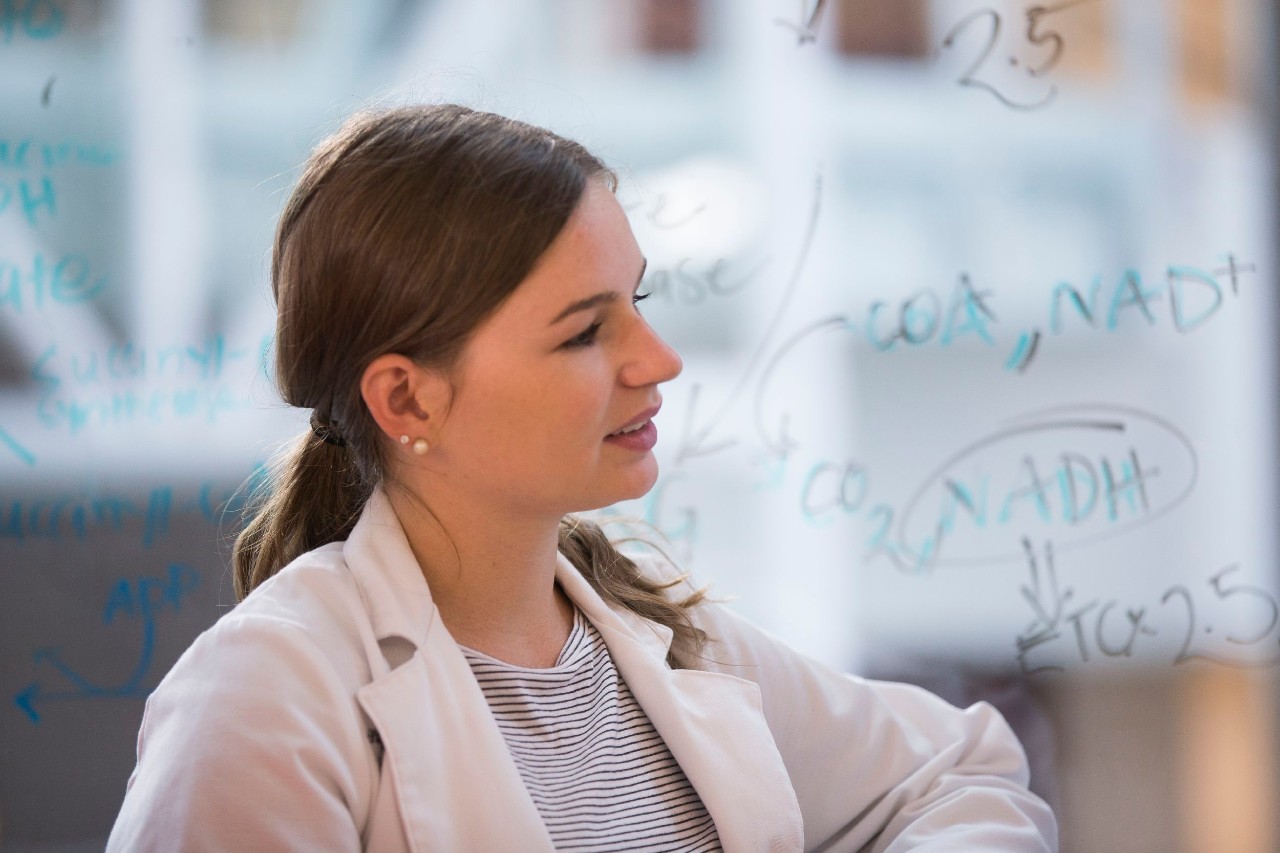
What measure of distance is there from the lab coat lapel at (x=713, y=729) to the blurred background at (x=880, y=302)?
421 mm

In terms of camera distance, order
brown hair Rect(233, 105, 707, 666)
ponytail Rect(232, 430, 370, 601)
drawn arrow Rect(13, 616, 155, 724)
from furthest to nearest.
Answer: drawn arrow Rect(13, 616, 155, 724)
ponytail Rect(232, 430, 370, 601)
brown hair Rect(233, 105, 707, 666)

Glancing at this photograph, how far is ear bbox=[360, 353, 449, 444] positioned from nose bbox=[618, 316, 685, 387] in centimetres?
15

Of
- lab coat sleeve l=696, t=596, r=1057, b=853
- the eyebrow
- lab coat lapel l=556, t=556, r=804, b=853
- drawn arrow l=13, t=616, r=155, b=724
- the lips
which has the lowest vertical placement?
drawn arrow l=13, t=616, r=155, b=724

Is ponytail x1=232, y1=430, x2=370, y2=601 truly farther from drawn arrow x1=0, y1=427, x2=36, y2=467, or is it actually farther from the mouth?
drawn arrow x1=0, y1=427, x2=36, y2=467

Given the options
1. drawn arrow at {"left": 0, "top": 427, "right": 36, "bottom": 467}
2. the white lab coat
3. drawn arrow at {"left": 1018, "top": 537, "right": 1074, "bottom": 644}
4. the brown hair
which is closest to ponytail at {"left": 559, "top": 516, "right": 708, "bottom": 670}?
the white lab coat

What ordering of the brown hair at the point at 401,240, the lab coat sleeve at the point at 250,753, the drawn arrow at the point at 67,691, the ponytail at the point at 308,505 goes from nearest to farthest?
the lab coat sleeve at the point at 250,753
the brown hair at the point at 401,240
the ponytail at the point at 308,505
the drawn arrow at the point at 67,691

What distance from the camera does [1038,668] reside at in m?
1.55

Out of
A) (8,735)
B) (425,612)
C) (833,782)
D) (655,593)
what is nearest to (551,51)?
(655,593)

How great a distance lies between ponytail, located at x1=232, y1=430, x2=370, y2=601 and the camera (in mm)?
1132

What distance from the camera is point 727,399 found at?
5.11ft

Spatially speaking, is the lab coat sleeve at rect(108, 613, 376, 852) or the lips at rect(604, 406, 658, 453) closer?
the lab coat sleeve at rect(108, 613, 376, 852)

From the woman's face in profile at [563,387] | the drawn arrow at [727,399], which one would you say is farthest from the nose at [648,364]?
the drawn arrow at [727,399]

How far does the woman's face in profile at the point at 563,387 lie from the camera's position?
99 cm

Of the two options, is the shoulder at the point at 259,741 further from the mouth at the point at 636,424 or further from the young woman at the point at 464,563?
the mouth at the point at 636,424
